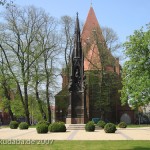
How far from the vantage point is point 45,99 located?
4647 centimetres

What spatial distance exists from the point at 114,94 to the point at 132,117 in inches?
349

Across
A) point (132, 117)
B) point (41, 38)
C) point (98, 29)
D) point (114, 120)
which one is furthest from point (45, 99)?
point (132, 117)

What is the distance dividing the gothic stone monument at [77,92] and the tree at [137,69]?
5.46 m

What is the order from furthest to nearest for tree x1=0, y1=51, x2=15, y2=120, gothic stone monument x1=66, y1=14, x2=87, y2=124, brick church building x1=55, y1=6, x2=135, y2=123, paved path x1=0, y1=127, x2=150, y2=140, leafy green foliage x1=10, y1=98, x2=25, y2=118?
brick church building x1=55, y1=6, x2=135, y2=123
leafy green foliage x1=10, y1=98, x2=25, y2=118
tree x1=0, y1=51, x2=15, y2=120
gothic stone monument x1=66, y1=14, x2=87, y2=124
paved path x1=0, y1=127, x2=150, y2=140

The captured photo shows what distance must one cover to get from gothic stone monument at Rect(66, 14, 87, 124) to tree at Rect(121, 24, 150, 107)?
5.46 meters

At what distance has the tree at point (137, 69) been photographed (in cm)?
3185

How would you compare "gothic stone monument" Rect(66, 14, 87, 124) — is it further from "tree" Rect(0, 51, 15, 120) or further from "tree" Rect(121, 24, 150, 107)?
"tree" Rect(0, 51, 15, 120)

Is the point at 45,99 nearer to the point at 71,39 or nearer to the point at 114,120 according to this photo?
the point at 71,39

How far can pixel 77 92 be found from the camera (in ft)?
104

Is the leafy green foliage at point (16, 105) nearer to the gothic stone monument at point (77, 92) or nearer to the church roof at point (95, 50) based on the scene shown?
the church roof at point (95, 50)

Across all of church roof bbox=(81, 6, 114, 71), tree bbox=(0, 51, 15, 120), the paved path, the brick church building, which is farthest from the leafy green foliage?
the paved path

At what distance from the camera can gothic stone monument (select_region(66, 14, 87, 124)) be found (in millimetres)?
30844

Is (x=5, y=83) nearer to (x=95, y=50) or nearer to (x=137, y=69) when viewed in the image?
(x=95, y=50)

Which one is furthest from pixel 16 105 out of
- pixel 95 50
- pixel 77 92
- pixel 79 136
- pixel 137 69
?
pixel 79 136
